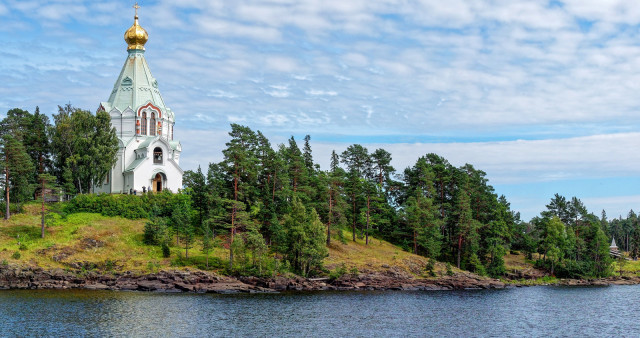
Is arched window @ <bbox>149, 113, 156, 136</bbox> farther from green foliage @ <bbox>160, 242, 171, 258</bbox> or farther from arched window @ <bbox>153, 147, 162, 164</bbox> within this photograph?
green foliage @ <bbox>160, 242, 171, 258</bbox>

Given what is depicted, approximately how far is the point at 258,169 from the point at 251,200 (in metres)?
4.47

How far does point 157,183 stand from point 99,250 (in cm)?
2126

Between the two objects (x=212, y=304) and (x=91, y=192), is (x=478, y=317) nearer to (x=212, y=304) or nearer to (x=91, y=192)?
(x=212, y=304)

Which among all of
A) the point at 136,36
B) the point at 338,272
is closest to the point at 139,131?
the point at 136,36

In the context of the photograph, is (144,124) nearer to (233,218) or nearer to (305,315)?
(233,218)

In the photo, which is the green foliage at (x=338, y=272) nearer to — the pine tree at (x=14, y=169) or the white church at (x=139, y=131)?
the white church at (x=139, y=131)

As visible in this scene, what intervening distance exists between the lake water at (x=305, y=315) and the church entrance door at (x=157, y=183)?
99.9 feet

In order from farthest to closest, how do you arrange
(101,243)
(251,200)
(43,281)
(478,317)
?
(251,200), (101,243), (43,281), (478,317)

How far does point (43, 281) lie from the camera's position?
193 feet

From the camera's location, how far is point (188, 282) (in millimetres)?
61750

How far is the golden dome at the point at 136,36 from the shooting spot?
283 feet

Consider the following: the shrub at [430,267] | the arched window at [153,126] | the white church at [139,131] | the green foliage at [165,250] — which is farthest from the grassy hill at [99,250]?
the arched window at [153,126]

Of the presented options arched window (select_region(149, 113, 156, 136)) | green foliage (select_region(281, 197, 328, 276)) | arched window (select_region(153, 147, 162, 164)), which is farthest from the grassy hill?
arched window (select_region(149, 113, 156, 136))

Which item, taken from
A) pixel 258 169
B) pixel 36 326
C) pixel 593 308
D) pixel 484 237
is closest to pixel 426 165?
pixel 484 237
